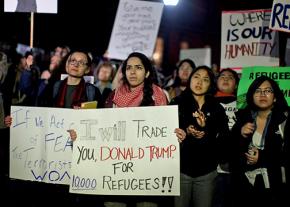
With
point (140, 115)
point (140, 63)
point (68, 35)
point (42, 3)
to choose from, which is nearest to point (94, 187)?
point (140, 115)

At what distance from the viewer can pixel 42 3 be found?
5309 mm

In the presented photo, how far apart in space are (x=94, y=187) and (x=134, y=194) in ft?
1.22

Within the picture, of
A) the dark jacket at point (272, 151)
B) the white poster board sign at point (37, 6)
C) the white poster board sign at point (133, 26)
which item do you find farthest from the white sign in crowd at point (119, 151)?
the white poster board sign at point (133, 26)

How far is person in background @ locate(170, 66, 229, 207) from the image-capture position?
3973 mm

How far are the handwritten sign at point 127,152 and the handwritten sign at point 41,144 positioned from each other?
0.90 ft

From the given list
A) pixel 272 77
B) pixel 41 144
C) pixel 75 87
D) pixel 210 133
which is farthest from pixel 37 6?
pixel 272 77

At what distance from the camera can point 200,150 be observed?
13.1ft

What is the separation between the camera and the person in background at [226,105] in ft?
17.1

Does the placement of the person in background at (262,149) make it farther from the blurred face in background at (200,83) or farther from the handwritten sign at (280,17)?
the handwritten sign at (280,17)

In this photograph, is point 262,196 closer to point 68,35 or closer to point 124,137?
point 124,137

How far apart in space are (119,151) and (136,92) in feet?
1.85

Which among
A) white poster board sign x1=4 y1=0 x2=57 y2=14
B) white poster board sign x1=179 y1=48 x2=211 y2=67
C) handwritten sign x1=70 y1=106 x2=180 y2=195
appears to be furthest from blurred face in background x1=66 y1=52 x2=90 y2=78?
white poster board sign x1=179 y1=48 x2=211 y2=67

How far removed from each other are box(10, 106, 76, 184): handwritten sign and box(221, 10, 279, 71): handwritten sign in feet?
9.82

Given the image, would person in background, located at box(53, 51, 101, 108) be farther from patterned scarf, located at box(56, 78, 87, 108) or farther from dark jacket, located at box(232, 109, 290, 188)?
dark jacket, located at box(232, 109, 290, 188)
